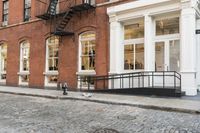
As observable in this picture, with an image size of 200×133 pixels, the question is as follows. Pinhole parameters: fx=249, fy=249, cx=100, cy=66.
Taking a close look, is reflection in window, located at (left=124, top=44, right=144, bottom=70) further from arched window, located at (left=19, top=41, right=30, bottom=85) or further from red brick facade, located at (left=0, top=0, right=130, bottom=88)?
arched window, located at (left=19, top=41, right=30, bottom=85)

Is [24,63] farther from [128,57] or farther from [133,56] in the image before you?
[133,56]

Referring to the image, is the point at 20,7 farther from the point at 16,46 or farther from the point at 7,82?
the point at 7,82

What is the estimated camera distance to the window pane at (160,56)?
14.1 metres

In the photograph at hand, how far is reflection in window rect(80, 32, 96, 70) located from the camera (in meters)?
16.6

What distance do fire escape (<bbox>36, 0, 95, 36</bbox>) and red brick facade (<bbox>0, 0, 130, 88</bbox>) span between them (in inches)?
13.9

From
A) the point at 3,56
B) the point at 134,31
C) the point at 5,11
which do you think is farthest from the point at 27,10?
the point at 134,31

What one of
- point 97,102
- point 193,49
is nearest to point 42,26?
point 97,102

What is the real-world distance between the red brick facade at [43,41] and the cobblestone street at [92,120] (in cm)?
664

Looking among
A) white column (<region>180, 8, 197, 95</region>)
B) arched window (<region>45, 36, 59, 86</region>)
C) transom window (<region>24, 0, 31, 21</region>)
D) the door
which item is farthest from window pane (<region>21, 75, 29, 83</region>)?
white column (<region>180, 8, 197, 95</region>)

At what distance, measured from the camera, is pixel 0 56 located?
77.2 ft

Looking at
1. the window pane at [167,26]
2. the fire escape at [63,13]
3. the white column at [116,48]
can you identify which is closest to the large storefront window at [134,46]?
the white column at [116,48]

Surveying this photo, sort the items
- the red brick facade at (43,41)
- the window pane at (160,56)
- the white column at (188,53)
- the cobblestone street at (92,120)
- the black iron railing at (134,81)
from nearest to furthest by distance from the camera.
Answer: the cobblestone street at (92,120) < the white column at (188,53) < the black iron railing at (134,81) < the window pane at (160,56) < the red brick facade at (43,41)

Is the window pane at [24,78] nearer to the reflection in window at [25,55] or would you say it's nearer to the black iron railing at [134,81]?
the reflection in window at [25,55]

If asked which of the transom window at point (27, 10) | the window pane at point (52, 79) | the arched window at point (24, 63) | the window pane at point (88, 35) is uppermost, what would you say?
the transom window at point (27, 10)
